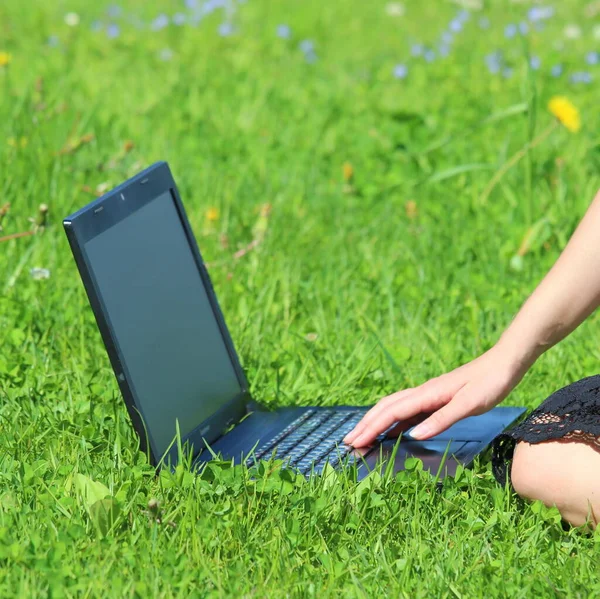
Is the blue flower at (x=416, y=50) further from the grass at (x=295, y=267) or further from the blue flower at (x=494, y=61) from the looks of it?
the blue flower at (x=494, y=61)

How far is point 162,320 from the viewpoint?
7.13 ft

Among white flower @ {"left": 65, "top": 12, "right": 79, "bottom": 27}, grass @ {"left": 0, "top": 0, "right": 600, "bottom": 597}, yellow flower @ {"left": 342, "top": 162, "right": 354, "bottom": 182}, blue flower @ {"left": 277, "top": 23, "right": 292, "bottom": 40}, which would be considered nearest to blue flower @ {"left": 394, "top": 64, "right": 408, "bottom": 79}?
grass @ {"left": 0, "top": 0, "right": 600, "bottom": 597}

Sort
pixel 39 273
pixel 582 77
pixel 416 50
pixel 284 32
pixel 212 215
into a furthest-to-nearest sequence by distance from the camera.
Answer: pixel 284 32, pixel 416 50, pixel 582 77, pixel 212 215, pixel 39 273

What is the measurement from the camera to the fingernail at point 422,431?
6.33 feet

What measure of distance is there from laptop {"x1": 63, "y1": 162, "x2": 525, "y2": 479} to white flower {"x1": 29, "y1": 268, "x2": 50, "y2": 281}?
0.70 m

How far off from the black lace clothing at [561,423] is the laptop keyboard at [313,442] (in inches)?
11.4

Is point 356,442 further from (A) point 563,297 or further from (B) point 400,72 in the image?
(B) point 400,72

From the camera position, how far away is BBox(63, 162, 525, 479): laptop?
198 centimetres

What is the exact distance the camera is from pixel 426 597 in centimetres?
170

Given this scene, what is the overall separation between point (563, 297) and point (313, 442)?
24.2 inches

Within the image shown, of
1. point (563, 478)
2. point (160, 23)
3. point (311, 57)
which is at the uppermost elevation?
point (160, 23)

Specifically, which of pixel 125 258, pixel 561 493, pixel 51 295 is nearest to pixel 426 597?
pixel 561 493

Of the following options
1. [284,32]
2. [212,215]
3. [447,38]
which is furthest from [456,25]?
[212,215]

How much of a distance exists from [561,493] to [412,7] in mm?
5363
